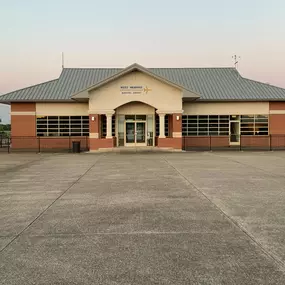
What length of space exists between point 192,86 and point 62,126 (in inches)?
535

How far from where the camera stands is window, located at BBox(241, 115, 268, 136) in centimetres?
3145

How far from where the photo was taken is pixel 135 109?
1181 inches

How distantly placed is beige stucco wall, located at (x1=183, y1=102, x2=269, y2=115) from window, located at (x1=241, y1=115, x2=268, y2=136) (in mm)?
582

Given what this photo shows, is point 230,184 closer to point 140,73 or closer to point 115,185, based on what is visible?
point 115,185

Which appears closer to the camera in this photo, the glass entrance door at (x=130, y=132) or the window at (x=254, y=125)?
the glass entrance door at (x=130, y=132)

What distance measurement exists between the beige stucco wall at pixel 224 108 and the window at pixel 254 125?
1.91 ft

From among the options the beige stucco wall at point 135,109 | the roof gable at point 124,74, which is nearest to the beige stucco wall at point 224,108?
the beige stucco wall at point 135,109

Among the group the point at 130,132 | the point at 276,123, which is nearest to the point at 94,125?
the point at 130,132

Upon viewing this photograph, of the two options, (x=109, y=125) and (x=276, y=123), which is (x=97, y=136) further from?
(x=276, y=123)

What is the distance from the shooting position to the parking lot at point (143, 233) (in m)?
3.99

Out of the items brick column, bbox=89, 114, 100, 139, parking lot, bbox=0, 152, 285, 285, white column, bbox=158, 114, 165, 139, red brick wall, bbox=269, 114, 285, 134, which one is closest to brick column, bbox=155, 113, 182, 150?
white column, bbox=158, 114, 165, 139

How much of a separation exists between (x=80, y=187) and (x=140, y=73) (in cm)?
1889

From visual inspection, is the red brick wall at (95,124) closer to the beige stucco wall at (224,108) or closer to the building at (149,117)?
the building at (149,117)

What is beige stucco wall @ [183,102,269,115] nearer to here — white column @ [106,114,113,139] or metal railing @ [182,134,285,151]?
metal railing @ [182,134,285,151]
